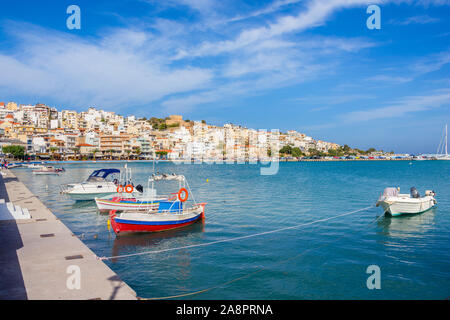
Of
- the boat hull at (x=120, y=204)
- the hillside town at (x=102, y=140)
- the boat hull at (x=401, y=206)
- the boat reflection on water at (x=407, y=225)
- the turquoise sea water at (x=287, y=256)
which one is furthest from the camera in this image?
the hillside town at (x=102, y=140)

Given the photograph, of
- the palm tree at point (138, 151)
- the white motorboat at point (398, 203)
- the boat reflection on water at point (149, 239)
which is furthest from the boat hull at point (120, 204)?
the palm tree at point (138, 151)

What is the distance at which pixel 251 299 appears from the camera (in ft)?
29.5

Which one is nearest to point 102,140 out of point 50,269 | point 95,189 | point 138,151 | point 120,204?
point 138,151

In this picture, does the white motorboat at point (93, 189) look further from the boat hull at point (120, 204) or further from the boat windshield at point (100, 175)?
the boat hull at point (120, 204)

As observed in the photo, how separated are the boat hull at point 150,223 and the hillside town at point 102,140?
93.9 m

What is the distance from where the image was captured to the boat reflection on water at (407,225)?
16875 millimetres

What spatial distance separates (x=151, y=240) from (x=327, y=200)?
19414 millimetres

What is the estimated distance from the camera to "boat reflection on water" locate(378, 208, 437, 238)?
16.9 m

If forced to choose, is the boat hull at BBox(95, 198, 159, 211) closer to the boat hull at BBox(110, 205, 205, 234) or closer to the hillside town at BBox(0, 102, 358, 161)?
the boat hull at BBox(110, 205, 205, 234)

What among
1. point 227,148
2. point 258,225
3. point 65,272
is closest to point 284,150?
point 227,148

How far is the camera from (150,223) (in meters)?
15.6

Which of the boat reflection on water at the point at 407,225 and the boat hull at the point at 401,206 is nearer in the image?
the boat reflection on water at the point at 407,225

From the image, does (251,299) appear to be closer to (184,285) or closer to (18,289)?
(184,285)

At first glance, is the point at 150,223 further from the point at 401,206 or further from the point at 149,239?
the point at 401,206
